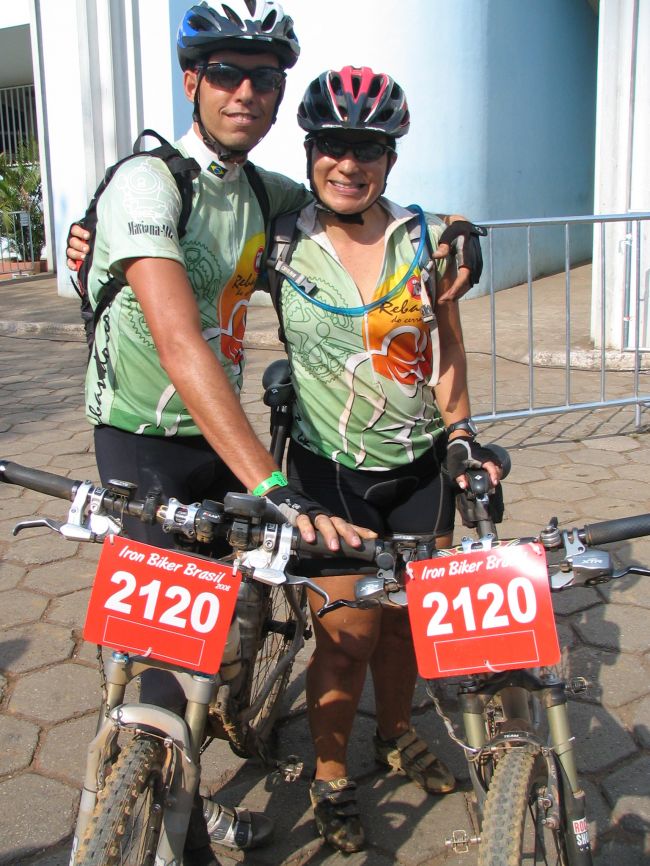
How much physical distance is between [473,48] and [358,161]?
30.1 ft

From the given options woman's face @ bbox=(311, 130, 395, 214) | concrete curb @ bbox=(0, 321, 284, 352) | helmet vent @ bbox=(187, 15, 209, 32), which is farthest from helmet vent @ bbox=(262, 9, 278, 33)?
concrete curb @ bbox=(0, 321, 284, 352)

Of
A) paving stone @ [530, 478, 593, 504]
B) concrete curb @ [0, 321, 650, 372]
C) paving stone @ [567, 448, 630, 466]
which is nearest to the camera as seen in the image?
paving stone @ [530, 478, 593, 504]

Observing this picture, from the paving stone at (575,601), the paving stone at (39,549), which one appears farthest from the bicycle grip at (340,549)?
the paving stone at (39,549)

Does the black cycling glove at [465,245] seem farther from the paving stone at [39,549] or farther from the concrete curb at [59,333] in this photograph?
the concrete curb at [59,333]

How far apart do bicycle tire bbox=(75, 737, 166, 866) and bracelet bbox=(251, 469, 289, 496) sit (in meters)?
0.54

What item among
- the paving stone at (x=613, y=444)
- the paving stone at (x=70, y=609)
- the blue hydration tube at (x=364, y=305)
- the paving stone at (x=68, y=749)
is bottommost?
the paving stone at (x=68, y=749)

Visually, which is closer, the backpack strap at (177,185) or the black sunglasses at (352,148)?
the backpack strap at (177,185)

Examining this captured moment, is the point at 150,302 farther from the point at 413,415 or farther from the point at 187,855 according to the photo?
the point at 187,855

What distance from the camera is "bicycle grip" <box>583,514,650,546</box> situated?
1.80 m

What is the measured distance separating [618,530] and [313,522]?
0.59 meters

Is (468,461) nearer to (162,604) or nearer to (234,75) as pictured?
(162,604)

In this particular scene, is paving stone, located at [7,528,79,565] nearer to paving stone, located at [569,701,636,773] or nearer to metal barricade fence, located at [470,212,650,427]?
paving stone, located at [569,701,636,773]

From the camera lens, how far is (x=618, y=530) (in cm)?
181

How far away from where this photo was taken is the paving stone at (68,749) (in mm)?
2932
